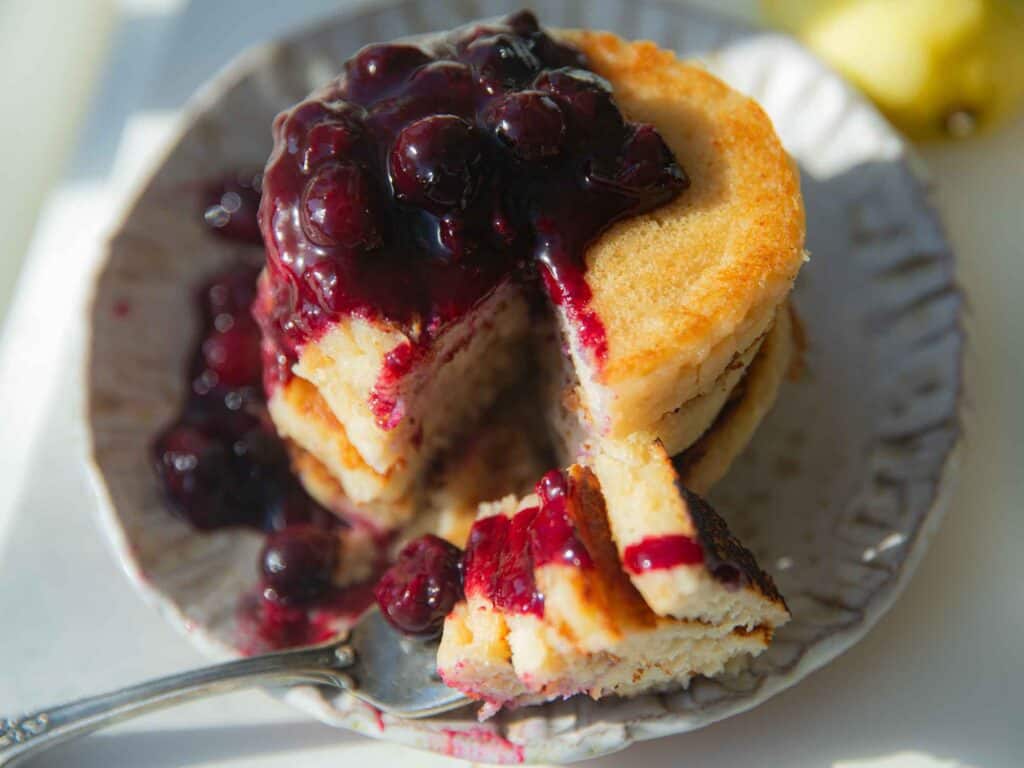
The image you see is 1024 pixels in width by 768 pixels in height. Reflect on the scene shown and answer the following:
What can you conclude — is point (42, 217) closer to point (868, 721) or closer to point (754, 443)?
point (754, 443)

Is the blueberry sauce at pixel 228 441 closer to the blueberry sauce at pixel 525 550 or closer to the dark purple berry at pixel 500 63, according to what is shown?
the blueberry sauce at pixel 525 550

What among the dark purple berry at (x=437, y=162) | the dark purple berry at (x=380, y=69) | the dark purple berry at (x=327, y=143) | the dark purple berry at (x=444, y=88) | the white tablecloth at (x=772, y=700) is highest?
the dark purple berry at (x=380, y=69)

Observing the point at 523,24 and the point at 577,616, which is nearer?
the point at 577,616

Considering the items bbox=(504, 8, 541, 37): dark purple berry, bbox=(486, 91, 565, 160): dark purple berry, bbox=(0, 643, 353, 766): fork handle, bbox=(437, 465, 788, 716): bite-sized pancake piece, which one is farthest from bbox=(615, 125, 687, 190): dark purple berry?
bbox=(0, 643, 353, 766): fork handle

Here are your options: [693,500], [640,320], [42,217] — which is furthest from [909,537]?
[42,217]

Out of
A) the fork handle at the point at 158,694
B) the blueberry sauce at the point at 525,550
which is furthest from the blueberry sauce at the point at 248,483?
the blueberry sauce at the point at 525,550

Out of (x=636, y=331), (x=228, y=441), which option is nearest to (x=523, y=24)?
(x=636, y=331)

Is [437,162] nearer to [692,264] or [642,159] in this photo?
[642,159]
